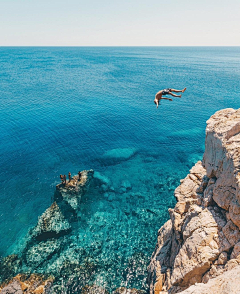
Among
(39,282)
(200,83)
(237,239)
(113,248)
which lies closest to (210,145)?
(237,239)

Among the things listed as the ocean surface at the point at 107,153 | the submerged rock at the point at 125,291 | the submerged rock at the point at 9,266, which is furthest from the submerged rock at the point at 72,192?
the submerged rock at the point at 125,291

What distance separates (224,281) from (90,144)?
43.9 metres

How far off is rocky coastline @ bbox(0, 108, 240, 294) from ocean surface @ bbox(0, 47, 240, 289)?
2316mm

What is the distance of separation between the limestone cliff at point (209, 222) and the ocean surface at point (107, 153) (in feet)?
24.5

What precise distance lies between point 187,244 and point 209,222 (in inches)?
107

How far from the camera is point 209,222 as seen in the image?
16.7 metres

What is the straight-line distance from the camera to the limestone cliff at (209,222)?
14.8 metres

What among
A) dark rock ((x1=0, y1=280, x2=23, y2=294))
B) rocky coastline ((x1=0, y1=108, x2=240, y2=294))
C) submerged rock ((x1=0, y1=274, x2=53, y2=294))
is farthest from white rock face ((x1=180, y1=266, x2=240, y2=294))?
dark rock ((x1=0, y1=280, x2=23, y2=294))

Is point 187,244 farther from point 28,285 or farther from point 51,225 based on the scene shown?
point 51,225

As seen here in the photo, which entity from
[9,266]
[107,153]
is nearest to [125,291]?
[9,266]

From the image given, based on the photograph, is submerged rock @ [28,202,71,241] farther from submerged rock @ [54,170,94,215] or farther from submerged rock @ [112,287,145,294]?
submerged rock @ [112,287,145,294]

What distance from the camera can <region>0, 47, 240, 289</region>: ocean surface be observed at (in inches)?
1102

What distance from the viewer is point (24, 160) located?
145 ft

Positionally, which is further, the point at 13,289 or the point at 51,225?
the point at 51,225
